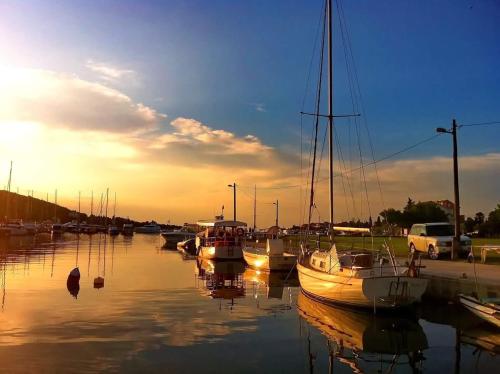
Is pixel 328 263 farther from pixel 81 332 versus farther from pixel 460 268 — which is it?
pixel 81 332

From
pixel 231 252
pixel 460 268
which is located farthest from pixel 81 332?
pixel 231 252

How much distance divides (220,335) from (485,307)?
9280 mm

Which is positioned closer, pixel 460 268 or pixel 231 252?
pixel 460 268

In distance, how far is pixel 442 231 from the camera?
35344 millimetres

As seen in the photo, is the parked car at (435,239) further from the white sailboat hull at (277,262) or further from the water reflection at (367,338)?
the water reflection at (367,338)

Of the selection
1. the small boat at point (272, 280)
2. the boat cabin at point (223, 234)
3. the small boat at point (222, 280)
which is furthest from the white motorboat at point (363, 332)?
the boat cabin at point (223, 234)

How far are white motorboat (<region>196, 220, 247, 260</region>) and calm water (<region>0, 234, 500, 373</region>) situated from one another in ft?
80.8

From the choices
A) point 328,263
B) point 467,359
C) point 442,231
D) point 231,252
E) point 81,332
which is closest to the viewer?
point 467,359

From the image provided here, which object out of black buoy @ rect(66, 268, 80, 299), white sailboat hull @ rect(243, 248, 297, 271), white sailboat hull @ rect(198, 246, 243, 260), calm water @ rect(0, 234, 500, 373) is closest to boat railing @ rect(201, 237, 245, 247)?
white sailboat hull @ rect(198, 246, 243, 260)

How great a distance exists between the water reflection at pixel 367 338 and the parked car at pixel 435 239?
537 inches

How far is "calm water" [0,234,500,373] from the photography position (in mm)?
13508

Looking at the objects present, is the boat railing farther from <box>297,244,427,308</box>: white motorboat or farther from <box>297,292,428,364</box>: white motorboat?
<box>297,292,428,364</box>: white motorboat

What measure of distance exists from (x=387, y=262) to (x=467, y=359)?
10.0 m

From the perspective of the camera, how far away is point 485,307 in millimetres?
17109
